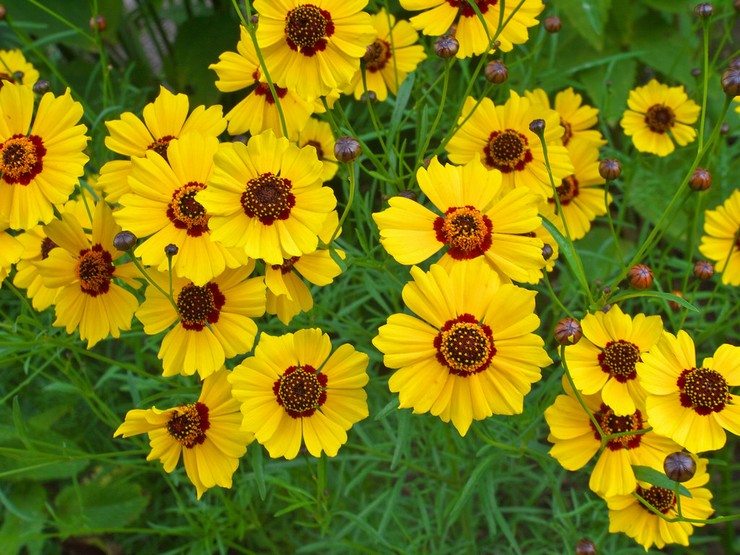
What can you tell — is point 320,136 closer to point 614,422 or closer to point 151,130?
point 151,130

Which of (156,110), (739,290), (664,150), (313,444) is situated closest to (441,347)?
(313,444)

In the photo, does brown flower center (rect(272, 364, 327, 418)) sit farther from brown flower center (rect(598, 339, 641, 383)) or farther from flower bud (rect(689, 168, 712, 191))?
flower bud (rect(689, 168, 712, 191))

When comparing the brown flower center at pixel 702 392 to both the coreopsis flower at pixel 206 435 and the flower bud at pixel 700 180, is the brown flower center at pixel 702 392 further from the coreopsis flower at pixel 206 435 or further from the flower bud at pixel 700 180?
the coreopsis flower at pixel 206 435

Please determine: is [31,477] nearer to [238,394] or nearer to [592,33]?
[238,394]

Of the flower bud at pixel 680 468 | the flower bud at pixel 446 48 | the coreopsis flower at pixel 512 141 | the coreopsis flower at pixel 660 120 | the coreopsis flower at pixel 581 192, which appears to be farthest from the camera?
the coreopsis flower at pixel 660 120

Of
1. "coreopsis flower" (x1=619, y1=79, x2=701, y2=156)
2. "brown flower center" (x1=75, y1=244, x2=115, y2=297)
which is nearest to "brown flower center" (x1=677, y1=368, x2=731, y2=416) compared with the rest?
"coreopsis flower" (x1=619, y1=79, x2=701, y2=156)

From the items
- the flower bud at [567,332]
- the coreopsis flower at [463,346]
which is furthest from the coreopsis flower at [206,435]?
the flower bud at [567,332]

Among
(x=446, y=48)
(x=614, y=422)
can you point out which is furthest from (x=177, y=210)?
(x=614, y=422)
